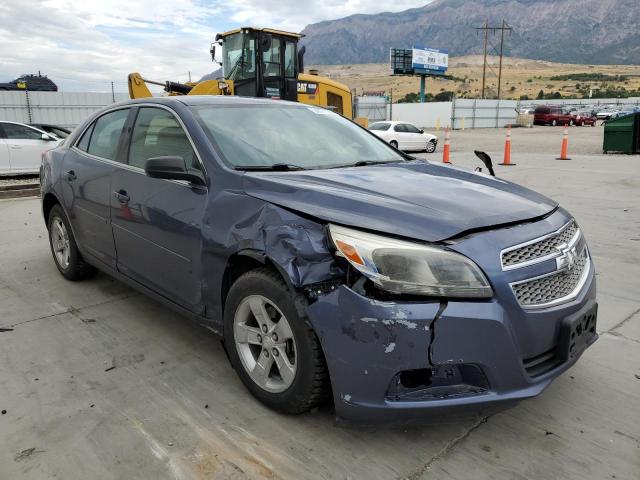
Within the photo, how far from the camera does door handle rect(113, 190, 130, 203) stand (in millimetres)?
3600

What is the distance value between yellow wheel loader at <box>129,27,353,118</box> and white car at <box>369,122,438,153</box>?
25.2ft

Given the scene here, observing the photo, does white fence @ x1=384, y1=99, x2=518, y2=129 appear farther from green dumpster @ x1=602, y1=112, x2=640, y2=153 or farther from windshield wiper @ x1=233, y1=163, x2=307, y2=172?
windshield wiper @ x1=233, y1=163, x2=307, y2=172

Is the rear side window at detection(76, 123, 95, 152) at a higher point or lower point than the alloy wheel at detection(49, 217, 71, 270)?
higher

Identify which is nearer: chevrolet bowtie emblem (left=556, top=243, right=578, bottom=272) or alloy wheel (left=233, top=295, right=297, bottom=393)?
chevrolet bowtie emblem (left=556, top=243, right=578, bottom=272)

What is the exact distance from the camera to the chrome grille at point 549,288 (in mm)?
2277

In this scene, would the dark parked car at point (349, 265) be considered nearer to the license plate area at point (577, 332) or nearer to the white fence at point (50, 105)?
the license plate area at point (577, 332)

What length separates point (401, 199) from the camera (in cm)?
256

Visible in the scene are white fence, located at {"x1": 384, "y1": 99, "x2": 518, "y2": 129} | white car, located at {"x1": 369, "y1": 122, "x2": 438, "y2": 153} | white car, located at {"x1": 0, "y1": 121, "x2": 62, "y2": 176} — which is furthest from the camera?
white fence, located at {"x1": 384, "y1": 99, "x2": 518, "y2": 129}

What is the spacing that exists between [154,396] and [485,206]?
2.01m

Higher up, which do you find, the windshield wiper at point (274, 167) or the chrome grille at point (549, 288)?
the windshield wiper at point (274, 167)

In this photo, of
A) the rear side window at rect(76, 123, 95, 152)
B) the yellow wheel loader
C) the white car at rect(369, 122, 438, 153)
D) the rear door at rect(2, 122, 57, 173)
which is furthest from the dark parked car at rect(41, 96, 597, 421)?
the white car at rect(369, 122, 438, 153)

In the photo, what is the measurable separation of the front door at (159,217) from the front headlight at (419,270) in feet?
3.68

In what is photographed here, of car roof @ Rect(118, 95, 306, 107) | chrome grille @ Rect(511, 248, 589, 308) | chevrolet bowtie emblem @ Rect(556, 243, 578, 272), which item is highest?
car roof @ Rect(118, 95, 306, 107)

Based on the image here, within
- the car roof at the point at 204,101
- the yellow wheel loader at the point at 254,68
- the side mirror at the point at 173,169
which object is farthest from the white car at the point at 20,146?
the side mirror at the point at 173,169
